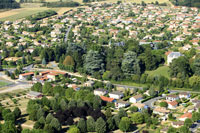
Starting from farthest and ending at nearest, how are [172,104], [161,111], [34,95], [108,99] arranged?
[34,95] < [108,99] < [172,104] < [161,111]

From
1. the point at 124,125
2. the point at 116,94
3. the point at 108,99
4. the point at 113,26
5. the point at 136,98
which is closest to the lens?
the point at 124,125

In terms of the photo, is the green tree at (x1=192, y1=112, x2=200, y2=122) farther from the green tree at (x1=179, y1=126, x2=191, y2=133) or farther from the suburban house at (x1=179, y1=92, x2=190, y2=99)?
the suburban house at (x1=179, y1=92, x2=190, y2=99)

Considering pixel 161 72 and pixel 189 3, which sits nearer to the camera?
pixel 161 72

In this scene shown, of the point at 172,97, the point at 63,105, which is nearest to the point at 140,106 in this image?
the point at 172,97

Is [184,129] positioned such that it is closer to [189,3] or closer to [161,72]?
[161,72]

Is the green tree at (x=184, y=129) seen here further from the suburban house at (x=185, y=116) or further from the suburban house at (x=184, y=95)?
the suburban house at (x=184, y=95)

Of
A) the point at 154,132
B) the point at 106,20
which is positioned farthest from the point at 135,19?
the point at 154,132

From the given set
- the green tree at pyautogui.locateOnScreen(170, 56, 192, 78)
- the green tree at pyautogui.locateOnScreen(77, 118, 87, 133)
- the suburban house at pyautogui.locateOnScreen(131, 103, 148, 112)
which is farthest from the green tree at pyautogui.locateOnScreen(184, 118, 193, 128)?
the green tree at pyautogui.locateOnScreen(170, 56, 192, 78)
